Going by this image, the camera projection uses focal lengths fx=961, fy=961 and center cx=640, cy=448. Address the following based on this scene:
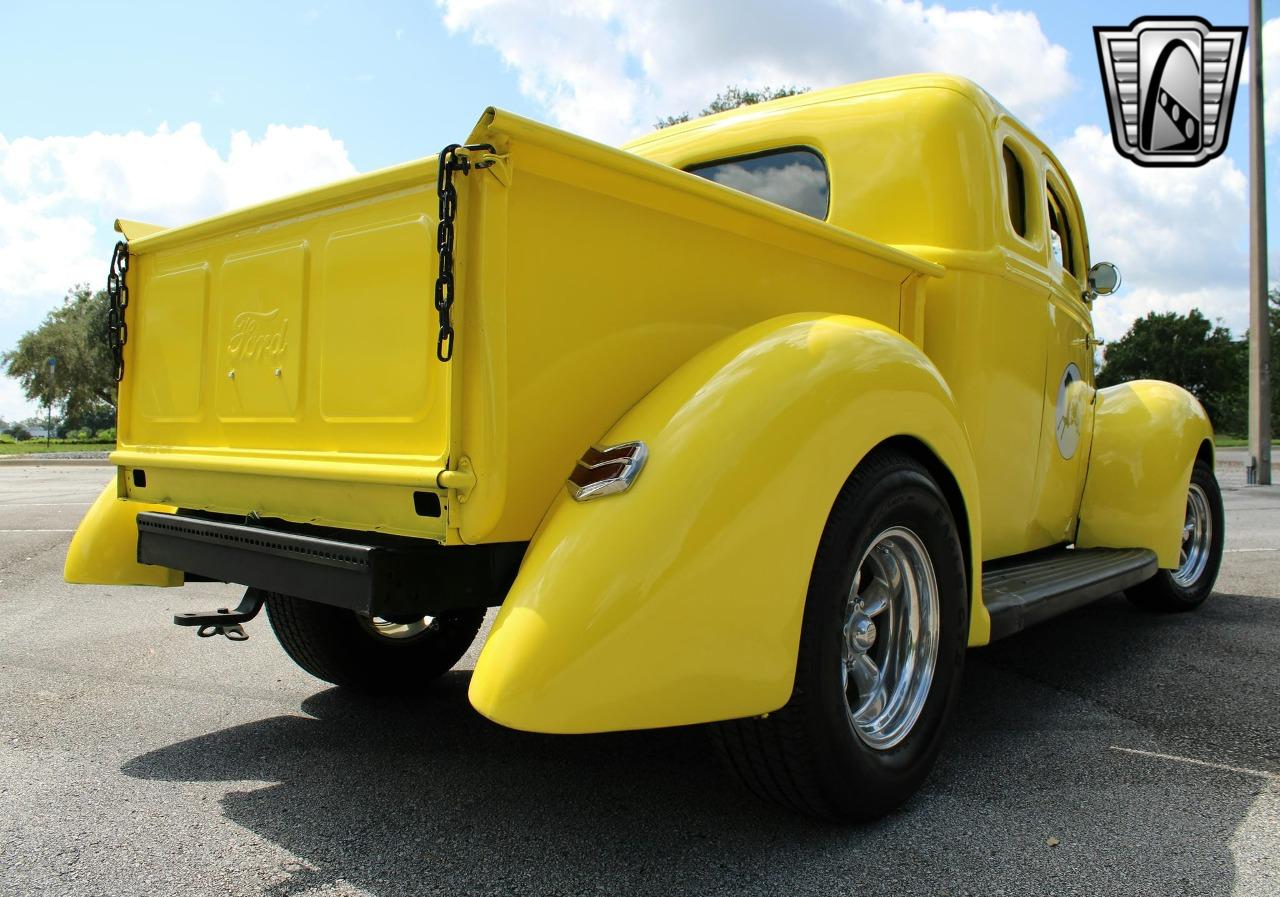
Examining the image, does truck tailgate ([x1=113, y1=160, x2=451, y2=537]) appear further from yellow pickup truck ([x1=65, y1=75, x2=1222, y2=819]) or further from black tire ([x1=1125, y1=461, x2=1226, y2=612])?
black tire ([x1=1125, y1=461, x2=1226, y2=612])

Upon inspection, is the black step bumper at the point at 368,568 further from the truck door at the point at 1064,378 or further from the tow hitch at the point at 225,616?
the truck door at the point at 1064,378

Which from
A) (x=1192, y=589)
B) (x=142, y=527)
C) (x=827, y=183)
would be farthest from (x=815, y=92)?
(x=1192, y=589)

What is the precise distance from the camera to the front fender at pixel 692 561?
1925mm

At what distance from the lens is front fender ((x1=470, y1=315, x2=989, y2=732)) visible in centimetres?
192

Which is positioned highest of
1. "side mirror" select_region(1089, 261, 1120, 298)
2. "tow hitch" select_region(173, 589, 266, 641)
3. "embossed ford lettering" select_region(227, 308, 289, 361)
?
"side mirror" select_region(1089, 261, 1120, 298)

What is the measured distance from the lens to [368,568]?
2.21m

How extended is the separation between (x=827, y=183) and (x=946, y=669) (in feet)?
Answer: 6.66

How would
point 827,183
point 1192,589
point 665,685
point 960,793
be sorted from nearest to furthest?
point 665,685
point 960,793
point 827,183
point 1192,589

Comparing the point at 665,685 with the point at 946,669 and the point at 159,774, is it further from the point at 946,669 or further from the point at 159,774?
the point at 159,774

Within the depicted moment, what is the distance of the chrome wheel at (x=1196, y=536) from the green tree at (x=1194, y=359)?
5924 cm

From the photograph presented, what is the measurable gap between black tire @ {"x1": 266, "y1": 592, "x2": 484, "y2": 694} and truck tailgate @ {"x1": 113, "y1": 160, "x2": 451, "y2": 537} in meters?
0.66

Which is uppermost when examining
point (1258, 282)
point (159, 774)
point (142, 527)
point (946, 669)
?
point (1258, 282)

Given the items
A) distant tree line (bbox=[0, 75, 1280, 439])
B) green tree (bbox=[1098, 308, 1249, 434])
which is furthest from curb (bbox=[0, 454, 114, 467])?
green tree (bbox=[1098, 308, 1249, 434])

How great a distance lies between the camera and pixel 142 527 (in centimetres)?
297
